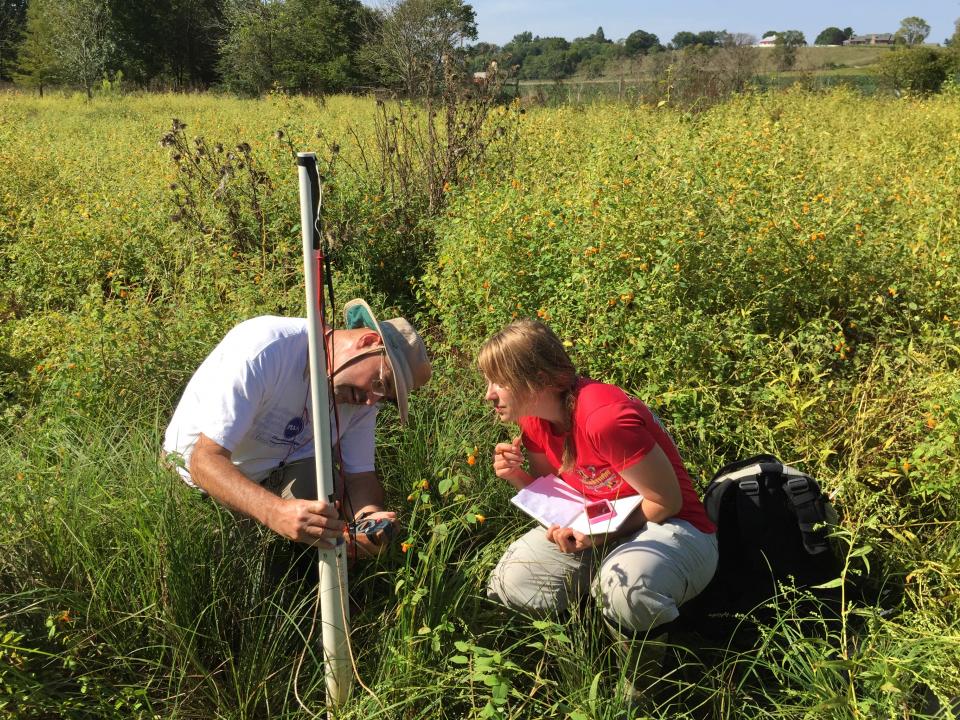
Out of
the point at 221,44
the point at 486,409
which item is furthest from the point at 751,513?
the point at 221,44

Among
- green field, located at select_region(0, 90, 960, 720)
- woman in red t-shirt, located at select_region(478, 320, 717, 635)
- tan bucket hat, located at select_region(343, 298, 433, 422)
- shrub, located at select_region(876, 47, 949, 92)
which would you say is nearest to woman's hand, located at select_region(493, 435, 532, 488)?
woman in red t-shirt, located at select_region(478, 320, 717, 635)

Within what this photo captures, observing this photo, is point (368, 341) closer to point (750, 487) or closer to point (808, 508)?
point (750, 487)

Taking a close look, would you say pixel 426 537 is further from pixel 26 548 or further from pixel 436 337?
pixel 436 337

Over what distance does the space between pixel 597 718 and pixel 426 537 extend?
94cm

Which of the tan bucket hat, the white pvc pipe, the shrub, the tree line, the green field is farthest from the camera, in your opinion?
the tree line

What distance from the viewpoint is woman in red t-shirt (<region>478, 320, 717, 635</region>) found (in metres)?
2.26

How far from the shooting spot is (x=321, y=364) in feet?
6.41

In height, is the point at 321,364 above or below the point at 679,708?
above

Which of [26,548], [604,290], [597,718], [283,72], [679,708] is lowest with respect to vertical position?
[679,708]

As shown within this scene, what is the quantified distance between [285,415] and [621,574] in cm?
118

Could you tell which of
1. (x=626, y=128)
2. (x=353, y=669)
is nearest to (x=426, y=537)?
(x=353, y=669)

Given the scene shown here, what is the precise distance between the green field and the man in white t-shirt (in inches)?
8.1

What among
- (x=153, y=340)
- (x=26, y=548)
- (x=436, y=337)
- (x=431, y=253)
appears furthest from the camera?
(x=431, y=253)

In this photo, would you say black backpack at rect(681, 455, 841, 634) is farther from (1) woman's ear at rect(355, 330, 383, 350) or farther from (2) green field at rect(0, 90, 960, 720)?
(1) woman's ear at rect(355, 330, 383, 350)
